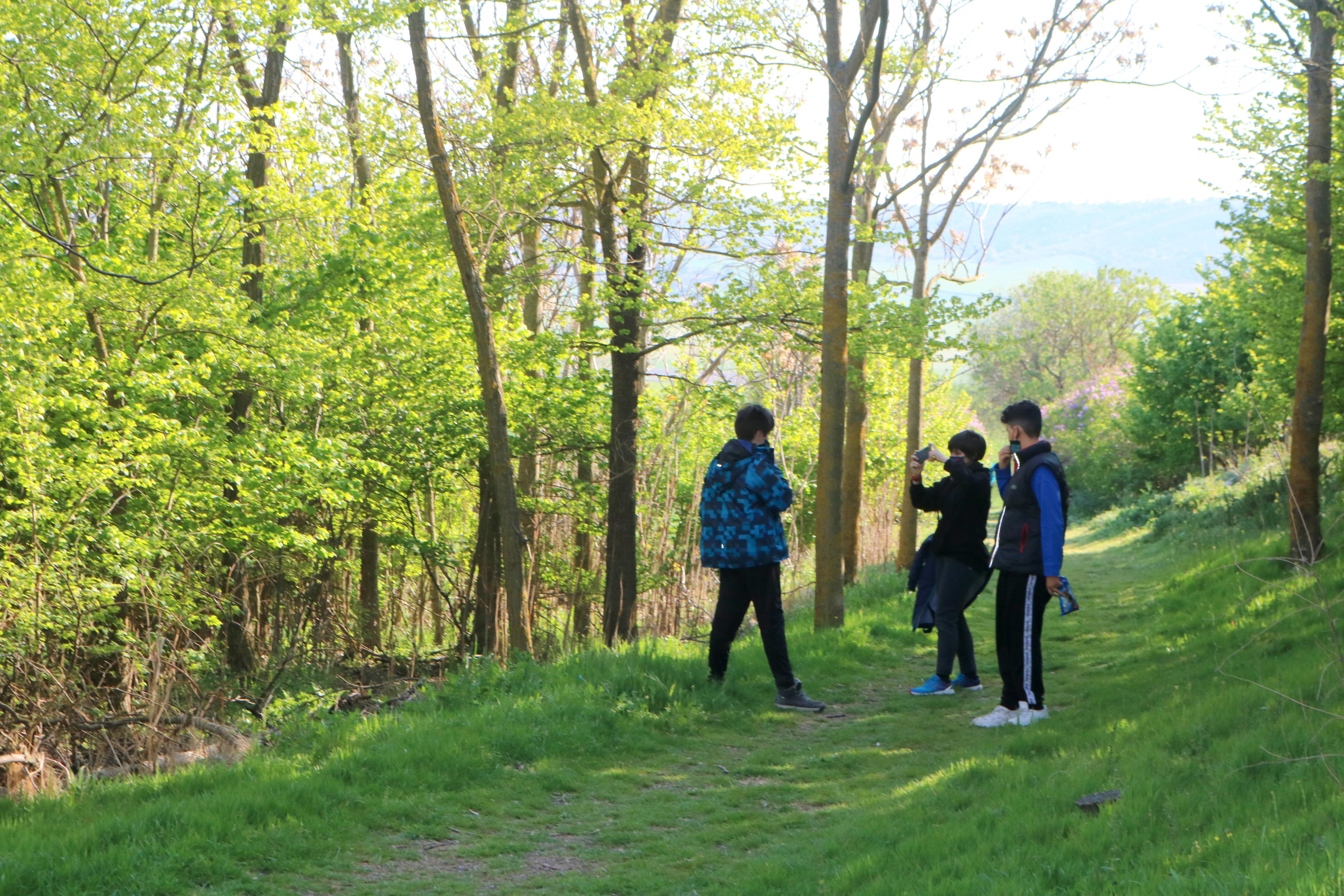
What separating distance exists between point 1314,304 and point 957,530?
17.1 ft

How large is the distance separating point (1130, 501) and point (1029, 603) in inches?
1129

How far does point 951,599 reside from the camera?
25.2ft

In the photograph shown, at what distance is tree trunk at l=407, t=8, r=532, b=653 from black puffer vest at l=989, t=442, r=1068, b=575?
4.87 metres

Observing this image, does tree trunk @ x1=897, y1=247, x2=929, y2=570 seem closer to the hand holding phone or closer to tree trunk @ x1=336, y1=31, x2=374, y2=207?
tree trunk @ x1=336, y1=31, x2=374, y2=207

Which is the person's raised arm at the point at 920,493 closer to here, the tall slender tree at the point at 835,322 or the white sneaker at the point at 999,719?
the white sneaker at the point at 999,719

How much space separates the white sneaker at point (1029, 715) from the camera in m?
6.53

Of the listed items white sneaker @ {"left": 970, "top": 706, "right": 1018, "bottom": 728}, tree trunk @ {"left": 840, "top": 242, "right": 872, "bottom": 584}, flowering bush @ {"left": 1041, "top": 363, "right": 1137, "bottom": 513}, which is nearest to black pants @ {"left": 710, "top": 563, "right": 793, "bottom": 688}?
white sneaker @ {"left": 970, "top": 706, "right": 1018, "bottom": 728}

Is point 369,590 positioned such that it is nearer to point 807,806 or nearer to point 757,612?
point 757,612

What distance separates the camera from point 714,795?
221 inches

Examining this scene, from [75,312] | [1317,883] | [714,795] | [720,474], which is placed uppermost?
[75,312]

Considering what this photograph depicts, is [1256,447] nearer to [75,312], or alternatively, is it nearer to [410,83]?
[410,83]

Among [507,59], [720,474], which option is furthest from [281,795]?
[507,59]

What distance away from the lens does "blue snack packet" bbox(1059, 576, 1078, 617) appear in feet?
21.4

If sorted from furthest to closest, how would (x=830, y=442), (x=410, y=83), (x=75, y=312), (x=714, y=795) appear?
(x=410, y=83), (x=75, y=312), (x=830, y=442), (x=714, y=795)
